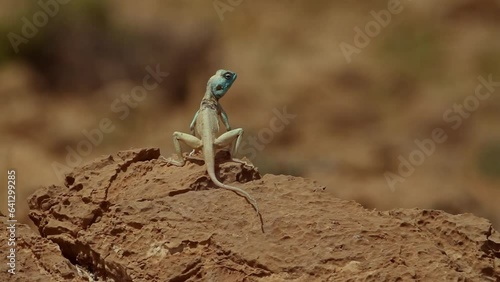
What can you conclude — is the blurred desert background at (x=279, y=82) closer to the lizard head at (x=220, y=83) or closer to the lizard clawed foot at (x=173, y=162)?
the lizard head at (x=220, y=83)

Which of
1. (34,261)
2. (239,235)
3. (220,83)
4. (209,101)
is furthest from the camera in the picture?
(220,83)

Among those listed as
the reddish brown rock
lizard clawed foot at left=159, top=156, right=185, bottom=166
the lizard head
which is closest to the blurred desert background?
the lizard head

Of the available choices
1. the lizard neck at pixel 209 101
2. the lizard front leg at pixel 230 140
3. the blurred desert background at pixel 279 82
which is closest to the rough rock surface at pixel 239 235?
the lizard front leg at pixel 230 140

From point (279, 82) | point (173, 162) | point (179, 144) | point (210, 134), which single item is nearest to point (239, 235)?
point (173, 162)

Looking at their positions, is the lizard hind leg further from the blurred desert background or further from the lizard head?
the blurred desert background

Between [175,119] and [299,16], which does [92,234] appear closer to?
[175,119]

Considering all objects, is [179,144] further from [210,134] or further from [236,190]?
[236,190]

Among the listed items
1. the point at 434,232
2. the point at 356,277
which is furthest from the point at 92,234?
the point at 434,232
